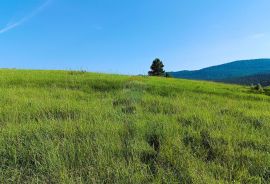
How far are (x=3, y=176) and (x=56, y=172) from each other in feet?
2.60

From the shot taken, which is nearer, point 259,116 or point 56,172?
point 56,172

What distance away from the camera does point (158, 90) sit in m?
14.9

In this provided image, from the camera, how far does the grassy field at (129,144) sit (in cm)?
543

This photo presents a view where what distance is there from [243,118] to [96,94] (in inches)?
223

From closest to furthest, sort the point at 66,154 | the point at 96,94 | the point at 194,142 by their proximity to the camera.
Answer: the point at 66,154 → the point at 194,142 → the point at 96,94

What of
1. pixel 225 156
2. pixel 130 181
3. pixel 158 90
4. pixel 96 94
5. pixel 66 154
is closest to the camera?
pixel 130 181

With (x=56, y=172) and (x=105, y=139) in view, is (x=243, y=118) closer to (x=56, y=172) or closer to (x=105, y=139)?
(x=105, y=139)

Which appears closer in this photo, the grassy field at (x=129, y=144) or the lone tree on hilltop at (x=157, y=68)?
the grassy field at (x=129, y=144)

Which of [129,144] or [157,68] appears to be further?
[157,68]

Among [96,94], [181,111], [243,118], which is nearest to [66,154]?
[181,111]

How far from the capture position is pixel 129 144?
6570mm

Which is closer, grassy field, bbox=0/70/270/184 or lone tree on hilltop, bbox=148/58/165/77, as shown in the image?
grassy field, bbox=0/70/270/184

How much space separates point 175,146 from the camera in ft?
21.4

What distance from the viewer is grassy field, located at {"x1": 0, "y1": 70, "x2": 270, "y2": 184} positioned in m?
5.43
